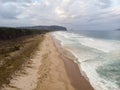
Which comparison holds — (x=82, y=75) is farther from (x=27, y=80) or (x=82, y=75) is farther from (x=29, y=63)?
(x=29, y=63)

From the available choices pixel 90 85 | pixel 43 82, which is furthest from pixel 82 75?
pixel 43 82

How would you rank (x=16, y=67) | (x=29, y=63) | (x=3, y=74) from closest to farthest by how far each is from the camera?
(x=3, y=74) < (x=16, y=67) < (x=29, y=63)

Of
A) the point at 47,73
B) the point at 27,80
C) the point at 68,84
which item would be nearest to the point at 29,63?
the point at 47,73

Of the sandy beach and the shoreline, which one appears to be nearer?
the sandy beach

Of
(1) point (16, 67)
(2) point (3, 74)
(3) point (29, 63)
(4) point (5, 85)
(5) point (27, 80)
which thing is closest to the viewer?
(4) point (5, 85)

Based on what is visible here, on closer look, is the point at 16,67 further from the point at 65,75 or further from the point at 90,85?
the point at 90,85

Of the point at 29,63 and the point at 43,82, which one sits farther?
the point at 29,63

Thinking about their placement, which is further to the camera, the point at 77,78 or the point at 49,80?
the point at 77,78

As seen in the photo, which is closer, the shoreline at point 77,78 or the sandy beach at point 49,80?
the sandy beach at point 49,80

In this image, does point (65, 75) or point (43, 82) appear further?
point (65, 75)
